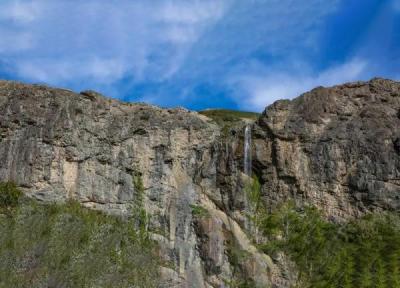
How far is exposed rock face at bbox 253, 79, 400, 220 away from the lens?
178 feet

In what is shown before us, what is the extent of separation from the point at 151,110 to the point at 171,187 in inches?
337

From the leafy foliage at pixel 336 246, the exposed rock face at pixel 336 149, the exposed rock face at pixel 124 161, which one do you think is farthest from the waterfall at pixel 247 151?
the leafy foliage at pixel 336 246

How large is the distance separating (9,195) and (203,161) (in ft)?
56.1

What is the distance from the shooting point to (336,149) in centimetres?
5600

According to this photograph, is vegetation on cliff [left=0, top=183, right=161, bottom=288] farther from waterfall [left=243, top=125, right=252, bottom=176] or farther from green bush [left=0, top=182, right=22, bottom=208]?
waterfall [left=243, top=125, right=252, bottom=176]

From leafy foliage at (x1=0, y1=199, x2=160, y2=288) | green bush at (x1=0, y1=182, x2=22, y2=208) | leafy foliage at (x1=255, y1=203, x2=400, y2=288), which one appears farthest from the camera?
green bush at (x1=0, y1=182, x2=22, y2=208)

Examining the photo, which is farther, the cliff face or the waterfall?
the waterfall

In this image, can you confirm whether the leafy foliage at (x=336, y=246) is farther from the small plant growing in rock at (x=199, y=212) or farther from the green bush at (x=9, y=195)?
the green bush at (x=9, y=195)

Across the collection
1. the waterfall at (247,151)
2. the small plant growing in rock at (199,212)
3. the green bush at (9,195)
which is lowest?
the small plant growing in rock at (199,212)

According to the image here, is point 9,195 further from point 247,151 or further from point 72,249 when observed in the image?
point 247,151

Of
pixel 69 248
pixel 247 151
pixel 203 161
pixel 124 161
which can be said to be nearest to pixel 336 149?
pixel 247 151

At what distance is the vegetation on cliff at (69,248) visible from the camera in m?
48.1

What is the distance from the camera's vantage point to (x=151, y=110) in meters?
61.9

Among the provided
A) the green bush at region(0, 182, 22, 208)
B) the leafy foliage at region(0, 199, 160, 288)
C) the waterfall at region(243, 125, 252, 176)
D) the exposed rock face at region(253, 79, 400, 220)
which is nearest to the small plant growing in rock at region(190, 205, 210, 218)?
the leafy foliage at region(0, 199, 160, 288)
